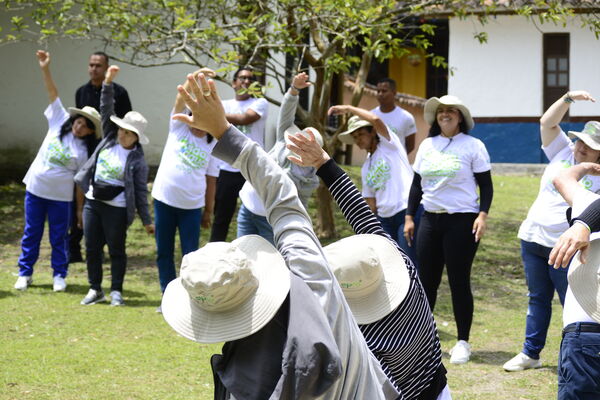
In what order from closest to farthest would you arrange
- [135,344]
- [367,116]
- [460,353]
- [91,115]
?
[460,353], [135,344], [367,116], [91,115]

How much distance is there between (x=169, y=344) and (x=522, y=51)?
16081mm

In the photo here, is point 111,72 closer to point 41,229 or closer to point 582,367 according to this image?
point 41,229

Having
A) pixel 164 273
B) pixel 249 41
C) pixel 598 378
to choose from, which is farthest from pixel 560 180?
pixel 249 41

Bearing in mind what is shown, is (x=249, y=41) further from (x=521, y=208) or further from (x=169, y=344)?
(x=521, y=208)

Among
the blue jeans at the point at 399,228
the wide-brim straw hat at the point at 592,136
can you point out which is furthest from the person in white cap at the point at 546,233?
the blue jeans at the point at 399,228

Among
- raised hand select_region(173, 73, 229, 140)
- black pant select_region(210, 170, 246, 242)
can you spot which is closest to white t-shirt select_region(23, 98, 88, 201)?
black pant select_region(210, 170, 246, 242)

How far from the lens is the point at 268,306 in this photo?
2.57 meters

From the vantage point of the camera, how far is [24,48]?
1495 cm

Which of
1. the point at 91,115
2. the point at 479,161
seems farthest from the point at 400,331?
the point at 91,115

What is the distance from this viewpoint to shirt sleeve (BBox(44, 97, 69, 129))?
27.6 feet

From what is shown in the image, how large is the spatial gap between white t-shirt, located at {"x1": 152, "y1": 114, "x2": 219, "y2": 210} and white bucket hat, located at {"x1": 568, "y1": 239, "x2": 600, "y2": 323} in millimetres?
4669

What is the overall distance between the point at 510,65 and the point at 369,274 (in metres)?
18.6

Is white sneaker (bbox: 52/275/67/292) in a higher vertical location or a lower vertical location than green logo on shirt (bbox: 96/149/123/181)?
lower

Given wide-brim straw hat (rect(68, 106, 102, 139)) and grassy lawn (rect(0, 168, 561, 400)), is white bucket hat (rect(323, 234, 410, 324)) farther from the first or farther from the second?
wide-brim straw hat (rect(68, 106, 102, 139))
